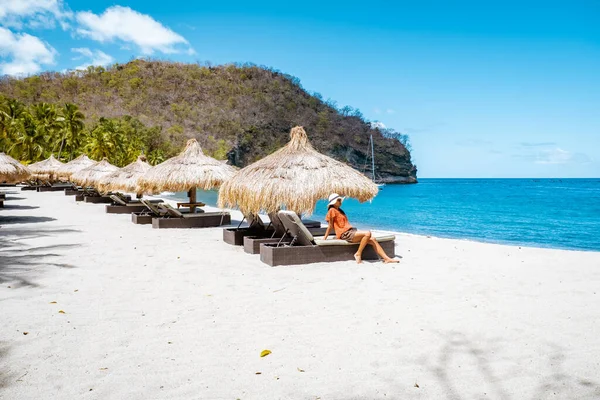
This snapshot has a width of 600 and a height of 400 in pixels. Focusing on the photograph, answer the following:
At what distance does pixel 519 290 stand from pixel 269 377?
13.1 feet

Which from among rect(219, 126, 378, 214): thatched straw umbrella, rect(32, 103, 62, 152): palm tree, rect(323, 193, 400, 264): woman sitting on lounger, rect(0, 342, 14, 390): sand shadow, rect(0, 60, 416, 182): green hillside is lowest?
rect(0, 342, 14, 390): sand shadow

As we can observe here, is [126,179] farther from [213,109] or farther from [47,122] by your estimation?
[213,109]

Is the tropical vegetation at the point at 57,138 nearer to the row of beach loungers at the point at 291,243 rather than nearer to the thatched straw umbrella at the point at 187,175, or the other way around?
the thatched straw umbrella at the point at 187,175

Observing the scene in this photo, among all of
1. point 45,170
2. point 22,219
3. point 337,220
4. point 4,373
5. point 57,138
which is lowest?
point 4,373

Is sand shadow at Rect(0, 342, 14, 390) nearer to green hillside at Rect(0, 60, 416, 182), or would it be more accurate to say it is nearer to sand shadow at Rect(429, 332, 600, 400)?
sand shadow at Rect(429, 332, 600, 400)

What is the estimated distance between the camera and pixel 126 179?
1772cm

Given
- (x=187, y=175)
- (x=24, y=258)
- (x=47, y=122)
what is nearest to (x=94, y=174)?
(x=187, y=175)

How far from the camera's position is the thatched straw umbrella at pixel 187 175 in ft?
43.6

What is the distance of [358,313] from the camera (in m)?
4.88

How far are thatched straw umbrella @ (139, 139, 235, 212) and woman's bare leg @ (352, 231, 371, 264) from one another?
6363mm

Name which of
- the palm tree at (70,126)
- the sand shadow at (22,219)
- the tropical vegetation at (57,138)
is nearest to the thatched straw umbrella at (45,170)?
the tropical vegetation at (57,138)

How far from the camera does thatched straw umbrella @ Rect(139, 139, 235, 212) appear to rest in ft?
43.6

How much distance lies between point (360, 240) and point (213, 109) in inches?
3407

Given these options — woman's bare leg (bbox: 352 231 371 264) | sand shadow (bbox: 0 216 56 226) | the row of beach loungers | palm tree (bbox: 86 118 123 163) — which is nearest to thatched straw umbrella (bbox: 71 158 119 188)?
sand shadow (bbox: 0 216 56 226)
